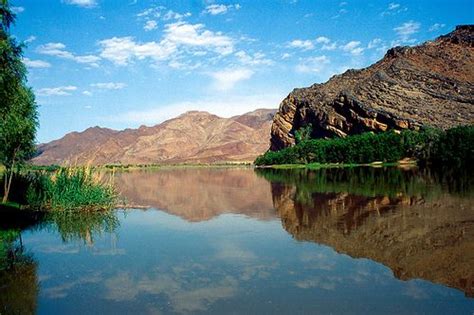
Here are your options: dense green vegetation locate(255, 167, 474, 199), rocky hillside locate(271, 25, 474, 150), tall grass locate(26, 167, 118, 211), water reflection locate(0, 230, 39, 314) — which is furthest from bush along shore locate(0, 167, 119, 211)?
rocky hillside locate(271, 25, 474, 150)

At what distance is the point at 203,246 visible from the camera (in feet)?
48.7

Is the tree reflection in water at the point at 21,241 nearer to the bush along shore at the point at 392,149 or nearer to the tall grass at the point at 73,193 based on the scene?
the tall grass at the point at 73,193

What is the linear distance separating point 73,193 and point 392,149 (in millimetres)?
91077

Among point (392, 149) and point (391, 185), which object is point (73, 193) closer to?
point (391, 185)

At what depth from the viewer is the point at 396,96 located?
5512 inches

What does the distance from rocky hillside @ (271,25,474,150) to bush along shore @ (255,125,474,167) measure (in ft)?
70.6

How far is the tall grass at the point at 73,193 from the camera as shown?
2355 cm

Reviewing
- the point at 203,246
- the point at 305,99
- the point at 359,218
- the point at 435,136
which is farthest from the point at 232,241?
the point at 305,99

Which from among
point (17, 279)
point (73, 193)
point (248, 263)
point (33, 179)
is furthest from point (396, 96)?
point (17, 279)

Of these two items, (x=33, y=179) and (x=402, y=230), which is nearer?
(x=402, y=230)

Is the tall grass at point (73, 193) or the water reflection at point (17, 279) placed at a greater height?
the tall grass at point (73, 193)

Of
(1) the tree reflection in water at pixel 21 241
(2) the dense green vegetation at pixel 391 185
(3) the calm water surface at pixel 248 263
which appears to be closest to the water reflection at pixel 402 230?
(3) the calm water surface at pixel 248 263

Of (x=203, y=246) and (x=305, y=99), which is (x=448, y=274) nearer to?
(x=203, y=246)

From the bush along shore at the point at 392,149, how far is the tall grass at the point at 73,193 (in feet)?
228
